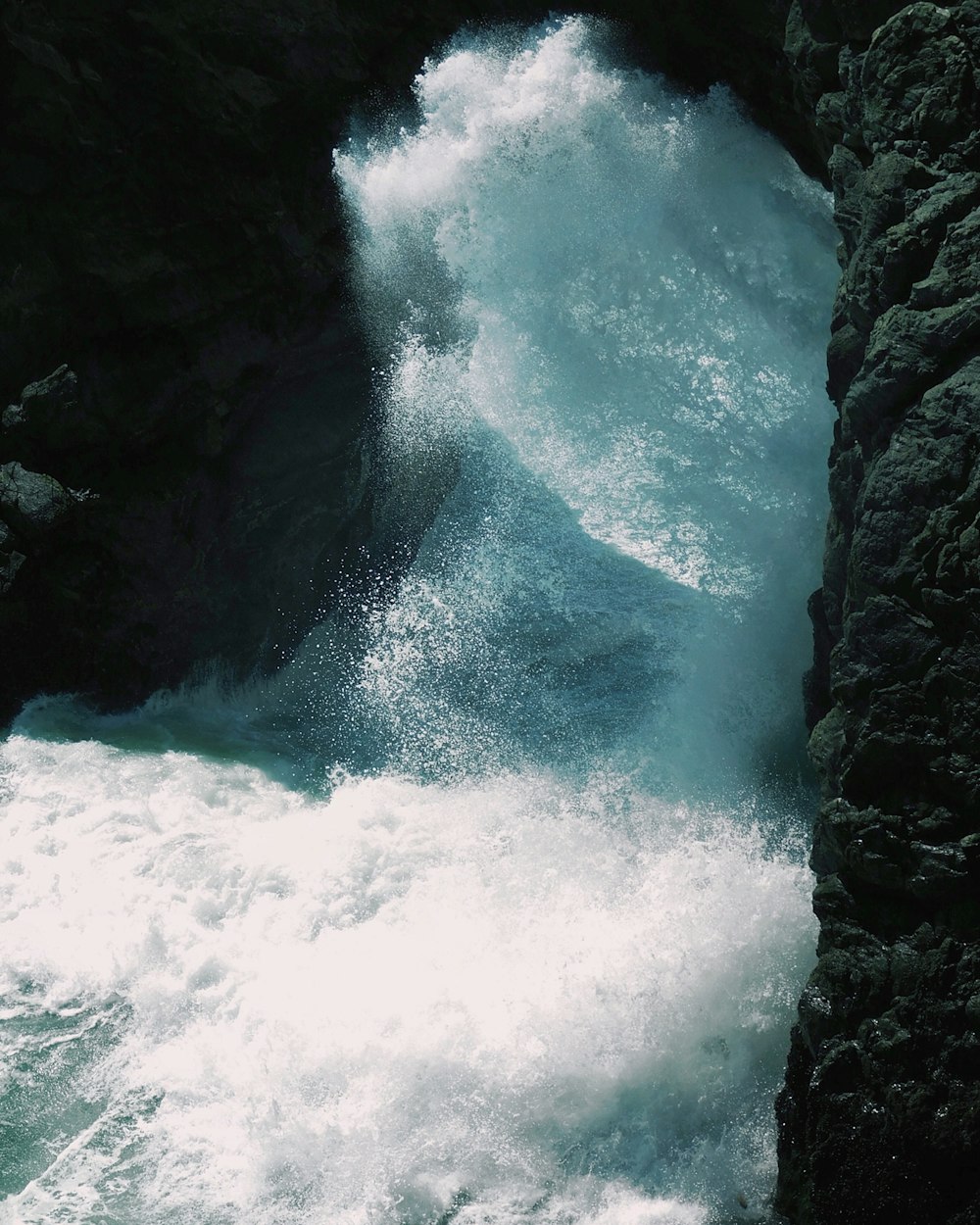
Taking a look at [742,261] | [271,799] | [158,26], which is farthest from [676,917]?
[158,26]

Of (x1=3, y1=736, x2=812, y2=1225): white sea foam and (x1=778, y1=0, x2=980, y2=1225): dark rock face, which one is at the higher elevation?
(x1=778, y1=0, x2=980, y2=1225): dark rock face

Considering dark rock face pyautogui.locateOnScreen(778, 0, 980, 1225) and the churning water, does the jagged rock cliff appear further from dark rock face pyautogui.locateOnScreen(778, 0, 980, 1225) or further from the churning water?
the churning water

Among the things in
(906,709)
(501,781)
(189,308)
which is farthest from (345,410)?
(906,709)

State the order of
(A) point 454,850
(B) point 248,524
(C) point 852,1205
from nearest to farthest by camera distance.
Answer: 1. (C) point 852,1205
2. (A) point 454,850
3. (B) point 248,524

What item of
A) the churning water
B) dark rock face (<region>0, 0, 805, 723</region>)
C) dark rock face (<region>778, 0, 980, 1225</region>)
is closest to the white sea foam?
the churning water

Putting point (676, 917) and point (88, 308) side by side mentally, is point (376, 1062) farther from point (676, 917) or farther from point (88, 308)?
point (88, 308)
